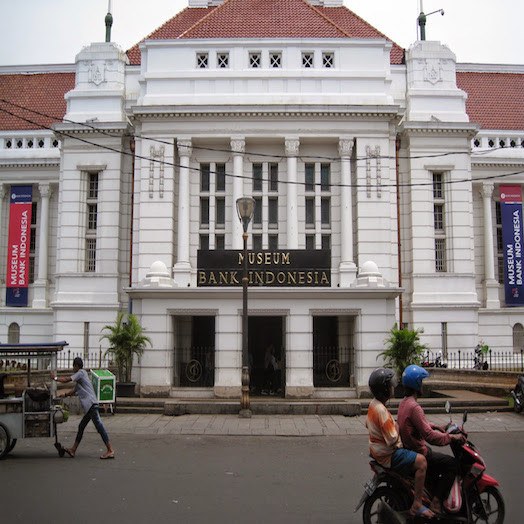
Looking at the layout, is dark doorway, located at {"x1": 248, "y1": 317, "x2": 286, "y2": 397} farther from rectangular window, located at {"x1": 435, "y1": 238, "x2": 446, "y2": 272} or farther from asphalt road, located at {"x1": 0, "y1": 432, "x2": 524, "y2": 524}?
asphalt road, located at {"x1": 0, "y1": 432, "x2": 524, "y2": 524}

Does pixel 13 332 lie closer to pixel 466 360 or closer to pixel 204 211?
pixel 204 211

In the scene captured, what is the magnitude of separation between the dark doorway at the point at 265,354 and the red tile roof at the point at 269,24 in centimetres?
1355

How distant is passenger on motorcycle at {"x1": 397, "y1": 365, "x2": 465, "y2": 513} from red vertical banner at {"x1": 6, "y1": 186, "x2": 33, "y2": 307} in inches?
1216

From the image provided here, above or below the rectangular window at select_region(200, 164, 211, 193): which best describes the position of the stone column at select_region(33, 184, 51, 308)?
below

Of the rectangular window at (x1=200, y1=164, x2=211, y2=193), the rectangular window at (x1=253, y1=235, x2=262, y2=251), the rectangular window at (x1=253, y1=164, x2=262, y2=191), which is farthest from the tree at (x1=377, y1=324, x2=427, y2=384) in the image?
the rectangular window at (x1=200, y1=164, x2=211, y2=193)

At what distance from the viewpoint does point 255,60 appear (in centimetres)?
2931

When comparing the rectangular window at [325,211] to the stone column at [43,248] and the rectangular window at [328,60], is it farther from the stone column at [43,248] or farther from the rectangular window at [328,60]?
the stone column at [43,248]

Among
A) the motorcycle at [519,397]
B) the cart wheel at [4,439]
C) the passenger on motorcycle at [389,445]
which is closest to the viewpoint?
the passenger on motorcycle at [389,445]

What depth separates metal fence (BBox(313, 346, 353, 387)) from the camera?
23.2m

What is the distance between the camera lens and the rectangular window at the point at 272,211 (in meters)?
28.9

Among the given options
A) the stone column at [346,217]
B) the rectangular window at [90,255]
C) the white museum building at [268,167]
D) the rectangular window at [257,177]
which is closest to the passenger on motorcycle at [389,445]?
the white museum building at [268,167]

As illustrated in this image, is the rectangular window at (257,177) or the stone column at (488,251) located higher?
the rectangular window at (257,177)

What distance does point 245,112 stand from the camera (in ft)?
91.8

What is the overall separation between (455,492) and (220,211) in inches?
914
